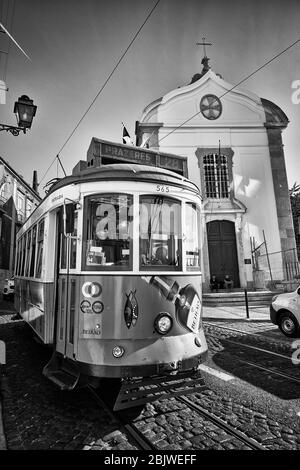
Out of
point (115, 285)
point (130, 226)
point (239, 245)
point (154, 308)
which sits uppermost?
point (239, 245)

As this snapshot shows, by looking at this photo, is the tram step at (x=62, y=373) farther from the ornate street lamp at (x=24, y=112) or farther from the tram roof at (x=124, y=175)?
the ornate street lamp at (x=24, y=112)

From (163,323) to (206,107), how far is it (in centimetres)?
1711

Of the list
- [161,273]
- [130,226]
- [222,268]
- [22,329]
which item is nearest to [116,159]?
[130,226]

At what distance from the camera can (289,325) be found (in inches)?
308

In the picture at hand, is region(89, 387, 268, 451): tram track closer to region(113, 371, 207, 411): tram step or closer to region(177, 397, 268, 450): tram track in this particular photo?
region(177, 397, 268, 450): tram track

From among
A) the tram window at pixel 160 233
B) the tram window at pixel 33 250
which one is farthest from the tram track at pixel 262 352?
the tram window at pixel 33 250

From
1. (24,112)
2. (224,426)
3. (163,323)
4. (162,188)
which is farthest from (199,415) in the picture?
(24,112)

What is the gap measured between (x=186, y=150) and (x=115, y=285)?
590 inches

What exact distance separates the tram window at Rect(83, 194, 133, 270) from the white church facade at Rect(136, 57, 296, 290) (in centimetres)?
1268

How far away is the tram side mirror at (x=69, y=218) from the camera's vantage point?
4.04m

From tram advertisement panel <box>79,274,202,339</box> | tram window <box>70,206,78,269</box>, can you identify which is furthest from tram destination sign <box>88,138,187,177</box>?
tram advertisement panel <box>79,274,202,339</box>

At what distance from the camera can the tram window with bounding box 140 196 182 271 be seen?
3996 millimetres
